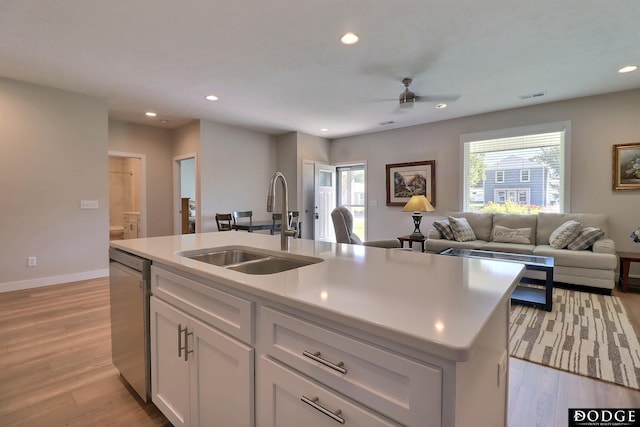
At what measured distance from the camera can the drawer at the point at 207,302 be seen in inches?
40.4

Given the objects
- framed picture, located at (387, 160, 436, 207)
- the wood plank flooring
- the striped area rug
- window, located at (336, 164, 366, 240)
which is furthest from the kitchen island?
window, located at (336, 164, 366, 240)

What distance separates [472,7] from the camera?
88.1 inches

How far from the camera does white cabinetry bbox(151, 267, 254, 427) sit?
105 cm

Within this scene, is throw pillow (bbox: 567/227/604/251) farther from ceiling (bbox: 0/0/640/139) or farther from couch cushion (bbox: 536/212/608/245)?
ceiling (bbox: 0/0/640/139)

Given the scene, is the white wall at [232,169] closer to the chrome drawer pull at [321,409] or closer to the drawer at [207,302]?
the drawer at [207,302]

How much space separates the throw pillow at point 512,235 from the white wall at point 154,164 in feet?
19.8

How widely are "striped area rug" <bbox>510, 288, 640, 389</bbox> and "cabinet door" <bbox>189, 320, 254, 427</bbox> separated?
215 cm

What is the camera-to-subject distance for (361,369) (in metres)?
0.74

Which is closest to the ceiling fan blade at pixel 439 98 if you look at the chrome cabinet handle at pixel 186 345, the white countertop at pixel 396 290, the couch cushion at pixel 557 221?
the couch cushion at pixel 557 221

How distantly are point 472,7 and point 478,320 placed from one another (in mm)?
2478

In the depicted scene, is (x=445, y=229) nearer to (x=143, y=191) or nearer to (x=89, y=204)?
(x=89, y=204)

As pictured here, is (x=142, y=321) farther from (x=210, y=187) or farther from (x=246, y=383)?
(x=210, y=187)

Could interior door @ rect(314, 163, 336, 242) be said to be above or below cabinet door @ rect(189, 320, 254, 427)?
above

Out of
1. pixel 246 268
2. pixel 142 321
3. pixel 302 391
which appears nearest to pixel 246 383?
pixel 302 391
